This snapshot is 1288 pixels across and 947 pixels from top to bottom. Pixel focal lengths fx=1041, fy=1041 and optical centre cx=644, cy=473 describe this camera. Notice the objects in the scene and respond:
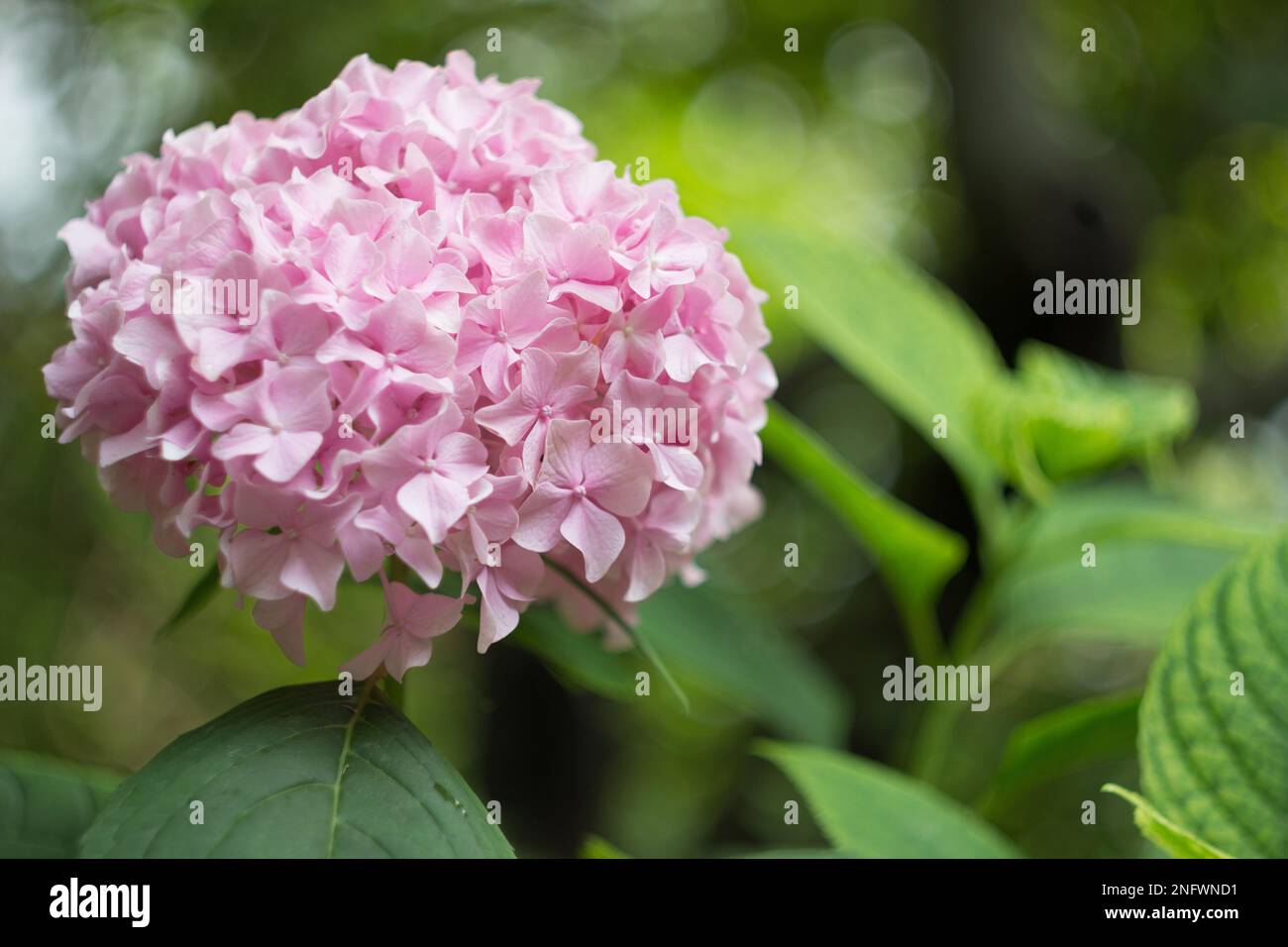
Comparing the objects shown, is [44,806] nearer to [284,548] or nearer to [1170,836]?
[284,548]

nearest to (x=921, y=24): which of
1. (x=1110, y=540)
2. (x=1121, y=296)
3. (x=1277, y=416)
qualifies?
(x=1121, y=296)

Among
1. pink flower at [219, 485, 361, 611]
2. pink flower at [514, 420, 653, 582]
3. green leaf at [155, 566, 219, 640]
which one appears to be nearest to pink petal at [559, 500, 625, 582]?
pink flower at [514, 420, 653, 582]

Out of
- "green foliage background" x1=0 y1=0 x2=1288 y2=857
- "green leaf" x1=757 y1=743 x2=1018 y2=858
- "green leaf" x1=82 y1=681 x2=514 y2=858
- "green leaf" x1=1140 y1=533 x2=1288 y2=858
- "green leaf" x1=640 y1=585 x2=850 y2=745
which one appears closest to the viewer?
"green leaf" x1=82 y1=681 x2=514 y2=858

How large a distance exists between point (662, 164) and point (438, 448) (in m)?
2.25

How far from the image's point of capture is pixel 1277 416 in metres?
2.01

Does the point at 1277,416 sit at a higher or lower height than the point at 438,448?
higher

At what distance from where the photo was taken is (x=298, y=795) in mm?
528

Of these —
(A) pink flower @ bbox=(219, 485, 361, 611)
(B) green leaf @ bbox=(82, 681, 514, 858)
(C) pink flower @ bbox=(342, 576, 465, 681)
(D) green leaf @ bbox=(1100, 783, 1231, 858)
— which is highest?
(A) pink flower @ bbox=(219, 485, 361, 611)

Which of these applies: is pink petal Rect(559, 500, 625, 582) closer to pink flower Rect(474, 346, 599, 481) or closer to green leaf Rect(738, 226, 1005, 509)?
pink flower Rect(474, 346, 599, 481)

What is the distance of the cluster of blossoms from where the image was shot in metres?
0.52

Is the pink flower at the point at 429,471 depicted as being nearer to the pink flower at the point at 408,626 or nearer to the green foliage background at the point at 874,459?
the pink flower at the point at 408,626

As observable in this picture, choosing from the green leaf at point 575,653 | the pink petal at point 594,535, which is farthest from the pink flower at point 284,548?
the green leaf at point 575,653

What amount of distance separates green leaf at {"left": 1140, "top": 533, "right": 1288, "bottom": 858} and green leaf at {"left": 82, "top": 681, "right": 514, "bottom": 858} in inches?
16.7
